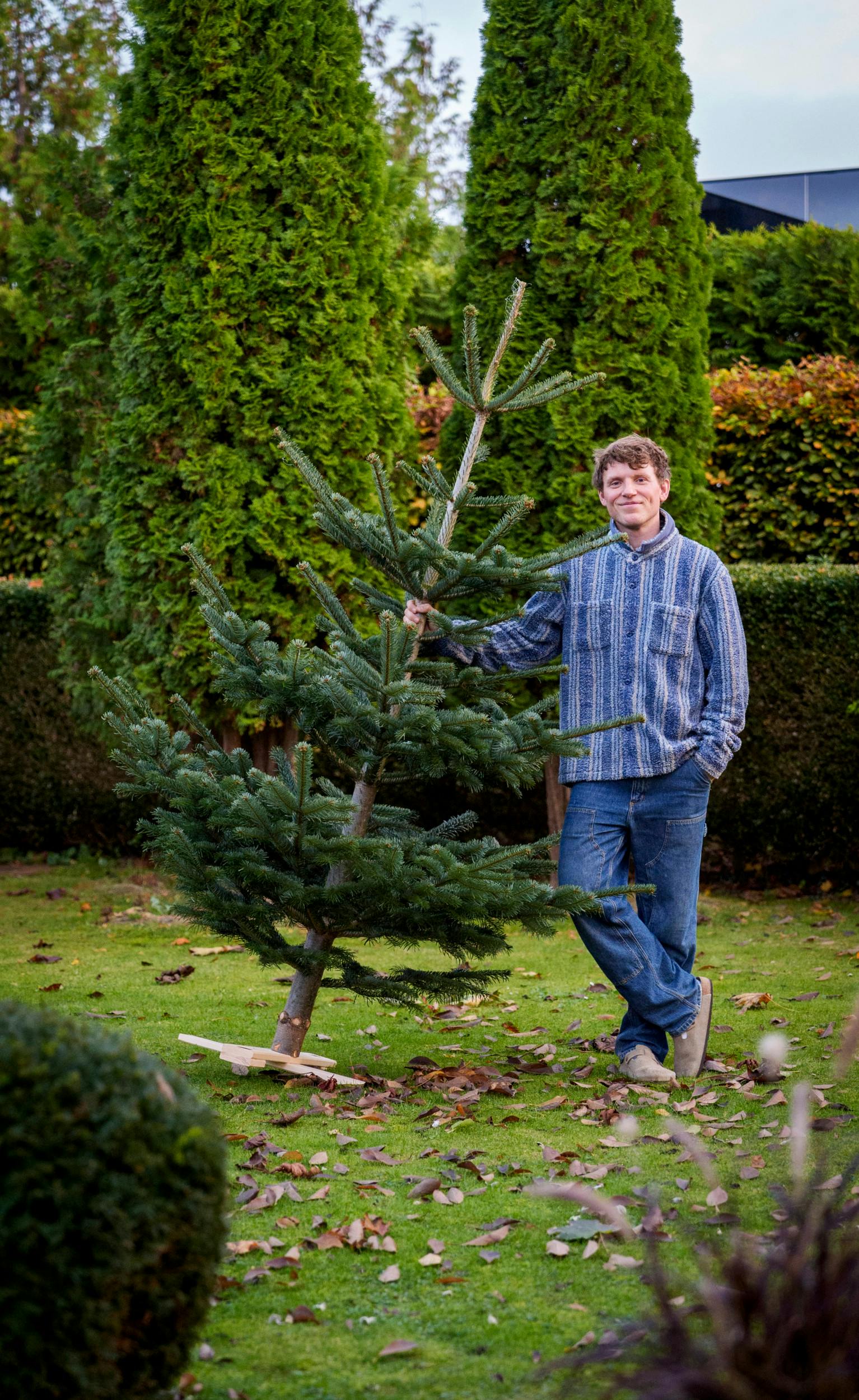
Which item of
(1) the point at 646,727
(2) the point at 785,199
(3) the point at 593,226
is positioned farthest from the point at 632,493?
(2) the point at 785,199

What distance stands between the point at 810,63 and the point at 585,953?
14.0 meters

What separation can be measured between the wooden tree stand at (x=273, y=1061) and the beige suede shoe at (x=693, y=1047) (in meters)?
1.05

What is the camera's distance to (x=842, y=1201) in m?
2.93

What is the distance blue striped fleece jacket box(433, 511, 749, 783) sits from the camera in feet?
13.9

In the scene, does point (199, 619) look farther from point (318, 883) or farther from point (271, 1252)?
point (271, 1252)

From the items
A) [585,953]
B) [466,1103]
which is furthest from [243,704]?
[466,1103]

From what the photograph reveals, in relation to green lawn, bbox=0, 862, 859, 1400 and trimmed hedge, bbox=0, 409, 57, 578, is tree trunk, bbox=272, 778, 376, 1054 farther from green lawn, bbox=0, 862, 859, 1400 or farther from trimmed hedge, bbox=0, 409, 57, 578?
trimmed hedge, bbox=0, 409, 57, 578

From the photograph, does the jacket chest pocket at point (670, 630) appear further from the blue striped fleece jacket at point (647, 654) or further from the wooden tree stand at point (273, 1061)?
the wooden tree stand at point (273, 1061)

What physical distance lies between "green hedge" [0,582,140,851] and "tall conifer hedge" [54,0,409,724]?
1902mm

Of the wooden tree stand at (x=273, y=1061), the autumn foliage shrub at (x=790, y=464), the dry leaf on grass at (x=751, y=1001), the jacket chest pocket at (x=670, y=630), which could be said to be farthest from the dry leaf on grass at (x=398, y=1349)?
the autumn foliage shrub at (x=790, y=464)

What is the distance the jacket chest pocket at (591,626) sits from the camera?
4367mm

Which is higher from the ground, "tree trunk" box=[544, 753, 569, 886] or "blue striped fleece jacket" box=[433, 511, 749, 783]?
"blue striped fleece jacket" box=[433, 511, 749, 783]

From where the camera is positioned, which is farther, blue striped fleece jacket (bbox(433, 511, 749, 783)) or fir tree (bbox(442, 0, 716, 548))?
fir tree (bbox(442, 0, 716, 548))

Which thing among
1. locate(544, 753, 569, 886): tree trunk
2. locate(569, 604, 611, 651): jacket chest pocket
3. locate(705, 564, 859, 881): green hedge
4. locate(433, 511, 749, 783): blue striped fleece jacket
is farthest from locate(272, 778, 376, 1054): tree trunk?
locate(705, 564, 859, 881): green hedge
